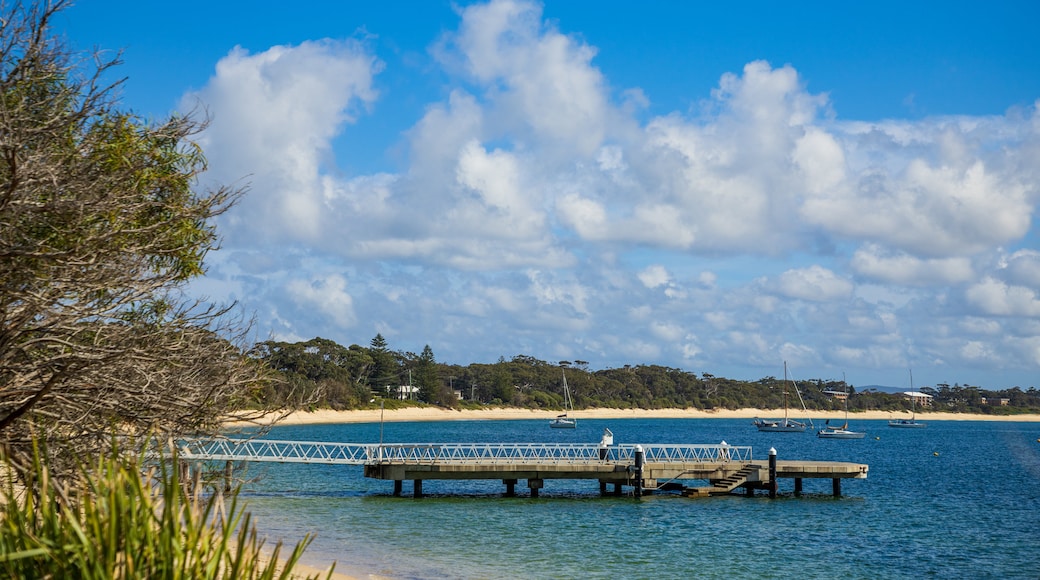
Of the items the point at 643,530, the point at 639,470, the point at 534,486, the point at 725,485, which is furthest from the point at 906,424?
the point at 643,530

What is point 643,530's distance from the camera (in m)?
33.9

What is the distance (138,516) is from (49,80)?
6763 millimetres

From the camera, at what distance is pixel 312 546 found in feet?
93.2

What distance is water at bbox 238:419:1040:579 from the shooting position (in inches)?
1065

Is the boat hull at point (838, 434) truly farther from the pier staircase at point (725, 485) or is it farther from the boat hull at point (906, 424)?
the pier staircase at point (725, 485)

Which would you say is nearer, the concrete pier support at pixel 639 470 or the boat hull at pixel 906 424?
the concrete pier support at pixel 639 470

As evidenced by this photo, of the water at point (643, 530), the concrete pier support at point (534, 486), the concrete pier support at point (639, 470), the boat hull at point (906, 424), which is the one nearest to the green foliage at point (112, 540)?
the water at point (643, 530)

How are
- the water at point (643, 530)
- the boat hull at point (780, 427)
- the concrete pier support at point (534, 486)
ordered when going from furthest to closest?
1. the boat hull at point (780, 427)
2. the concrete pier support at point (534, 486)
3. the water at point (643, 530)

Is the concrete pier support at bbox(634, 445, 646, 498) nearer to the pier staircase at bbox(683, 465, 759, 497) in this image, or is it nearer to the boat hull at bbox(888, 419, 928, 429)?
the pier staircase at bbox(683, 465, 759, 497)

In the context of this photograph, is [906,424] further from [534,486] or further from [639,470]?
[534,486]

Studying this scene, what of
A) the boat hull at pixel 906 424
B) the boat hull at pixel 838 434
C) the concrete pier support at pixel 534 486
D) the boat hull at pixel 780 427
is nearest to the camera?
the concrete pier support at pixel 534 486

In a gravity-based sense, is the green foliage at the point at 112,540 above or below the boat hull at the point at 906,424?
above

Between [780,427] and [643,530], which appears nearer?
[643,530]

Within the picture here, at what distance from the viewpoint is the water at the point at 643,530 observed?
27062mm
